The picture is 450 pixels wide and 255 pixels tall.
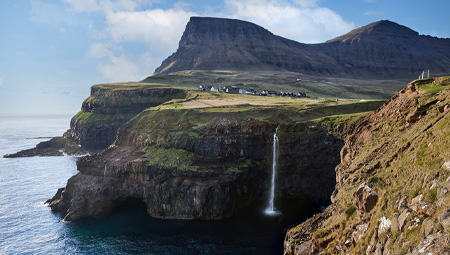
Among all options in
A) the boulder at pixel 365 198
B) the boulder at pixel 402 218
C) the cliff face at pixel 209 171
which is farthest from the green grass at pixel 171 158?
the boulder at pixel 402 218

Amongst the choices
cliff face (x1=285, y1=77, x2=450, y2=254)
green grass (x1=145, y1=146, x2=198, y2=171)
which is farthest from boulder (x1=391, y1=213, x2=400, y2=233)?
green grass (x1=145, y1=146, x2=198, y2=171)

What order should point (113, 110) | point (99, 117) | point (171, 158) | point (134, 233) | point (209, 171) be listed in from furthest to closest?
point (99, 117), point (113, 110), point (171, 158), point (209, 171), point (134, 233)

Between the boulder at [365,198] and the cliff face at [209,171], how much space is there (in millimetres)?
50258

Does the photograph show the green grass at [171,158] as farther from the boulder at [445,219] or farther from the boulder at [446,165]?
the boulder at [445,219]

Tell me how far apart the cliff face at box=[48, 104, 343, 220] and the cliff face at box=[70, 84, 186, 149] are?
7471 cm

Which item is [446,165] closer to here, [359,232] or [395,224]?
[395,224]

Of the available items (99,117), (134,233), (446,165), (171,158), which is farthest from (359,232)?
(99,117)

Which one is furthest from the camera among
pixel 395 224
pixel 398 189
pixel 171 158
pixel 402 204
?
pixel 171 158

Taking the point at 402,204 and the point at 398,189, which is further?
the point at 398,189

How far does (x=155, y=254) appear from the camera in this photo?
2655 inches

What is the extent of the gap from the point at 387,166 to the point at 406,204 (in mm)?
10102

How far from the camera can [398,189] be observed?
34219mm

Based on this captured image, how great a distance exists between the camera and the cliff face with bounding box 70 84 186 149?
17612 cm

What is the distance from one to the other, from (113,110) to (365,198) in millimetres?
168527
